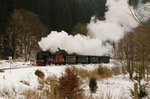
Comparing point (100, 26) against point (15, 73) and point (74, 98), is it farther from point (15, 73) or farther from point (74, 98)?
point (74, 98)

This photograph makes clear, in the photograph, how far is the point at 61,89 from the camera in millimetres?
14234

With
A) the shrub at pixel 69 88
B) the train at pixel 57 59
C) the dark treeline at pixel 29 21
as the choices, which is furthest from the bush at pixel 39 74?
the dark treeline at pixel 29 21

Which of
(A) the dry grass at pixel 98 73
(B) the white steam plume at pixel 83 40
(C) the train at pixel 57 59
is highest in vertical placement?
(B) the white steam plume at pixel 83 40

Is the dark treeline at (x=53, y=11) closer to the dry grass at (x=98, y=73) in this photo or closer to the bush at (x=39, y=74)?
the dry grass at (x=98, y=73)

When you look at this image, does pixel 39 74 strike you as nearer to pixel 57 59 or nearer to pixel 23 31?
pixel 57 59

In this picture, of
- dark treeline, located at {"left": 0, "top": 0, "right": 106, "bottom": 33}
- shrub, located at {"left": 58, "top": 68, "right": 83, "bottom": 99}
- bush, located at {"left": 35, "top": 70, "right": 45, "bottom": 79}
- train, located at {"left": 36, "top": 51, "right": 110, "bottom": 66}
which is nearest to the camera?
shrub, located at {"left": 58, "top": 68, "right": 83, "bottom": 99}

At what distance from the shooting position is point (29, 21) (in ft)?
198

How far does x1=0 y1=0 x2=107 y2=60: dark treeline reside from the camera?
56000 millimetres

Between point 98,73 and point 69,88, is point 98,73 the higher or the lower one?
the lower one

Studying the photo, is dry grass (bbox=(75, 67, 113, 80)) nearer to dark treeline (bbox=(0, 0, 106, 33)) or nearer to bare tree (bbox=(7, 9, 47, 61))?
bare tree (bbox=(7, 9, 47, 61))

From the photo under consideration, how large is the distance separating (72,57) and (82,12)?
42.9 meters

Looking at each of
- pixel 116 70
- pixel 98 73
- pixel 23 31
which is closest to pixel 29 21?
pixel 23 31

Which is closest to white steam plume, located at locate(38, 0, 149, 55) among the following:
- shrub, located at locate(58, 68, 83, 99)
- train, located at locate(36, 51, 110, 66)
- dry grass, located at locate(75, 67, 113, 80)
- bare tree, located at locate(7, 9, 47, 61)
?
train, located at locate(36, 51, 110, 66)

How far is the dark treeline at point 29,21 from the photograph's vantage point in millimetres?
56000
